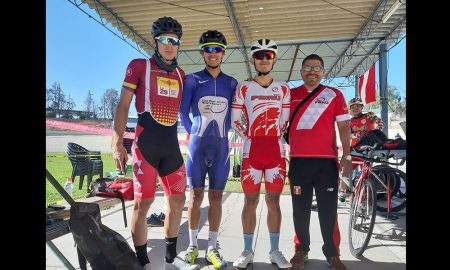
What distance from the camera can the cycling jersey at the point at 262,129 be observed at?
9.29 ft

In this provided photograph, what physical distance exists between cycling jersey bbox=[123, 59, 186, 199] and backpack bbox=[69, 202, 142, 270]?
1.31 feet

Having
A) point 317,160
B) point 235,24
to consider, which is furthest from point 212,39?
point 235,24

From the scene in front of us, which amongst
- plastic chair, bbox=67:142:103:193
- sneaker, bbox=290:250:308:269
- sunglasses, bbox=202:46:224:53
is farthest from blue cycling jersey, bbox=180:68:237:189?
plastic chair, bbox=67:142:103:193

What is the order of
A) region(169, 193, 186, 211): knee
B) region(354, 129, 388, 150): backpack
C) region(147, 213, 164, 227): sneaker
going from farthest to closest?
region(147, 213, 164, 227): sneaker → region(354, 129, 388, 150): backpack → region(169, 193, 186, 211): knee

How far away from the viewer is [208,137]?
2.91 m

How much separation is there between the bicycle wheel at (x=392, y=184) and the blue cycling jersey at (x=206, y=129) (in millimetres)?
1893

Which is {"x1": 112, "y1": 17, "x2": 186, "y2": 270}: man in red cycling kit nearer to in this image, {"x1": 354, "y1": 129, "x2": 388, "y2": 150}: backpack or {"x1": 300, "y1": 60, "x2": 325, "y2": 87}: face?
{"x1": 300, "y1": 60, "x2": 325, "y2": 87}: face

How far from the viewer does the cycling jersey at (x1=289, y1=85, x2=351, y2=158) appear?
9.36 ft

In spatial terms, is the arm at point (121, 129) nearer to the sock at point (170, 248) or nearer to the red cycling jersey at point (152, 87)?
the red cycling jersey at point (152, 87)

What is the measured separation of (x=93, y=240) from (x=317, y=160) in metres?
1.95

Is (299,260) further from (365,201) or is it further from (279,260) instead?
(365,201)

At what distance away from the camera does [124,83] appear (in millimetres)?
2471
